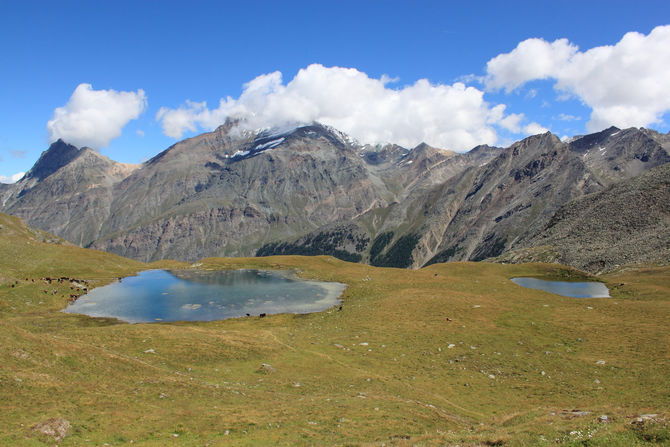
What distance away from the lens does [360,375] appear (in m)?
34.4

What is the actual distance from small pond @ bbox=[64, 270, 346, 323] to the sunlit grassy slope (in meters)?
6.52

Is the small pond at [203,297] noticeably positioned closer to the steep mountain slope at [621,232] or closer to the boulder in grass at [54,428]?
the boulder in grass at [54,428]

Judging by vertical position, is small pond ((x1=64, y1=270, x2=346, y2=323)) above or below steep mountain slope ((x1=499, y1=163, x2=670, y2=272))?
below

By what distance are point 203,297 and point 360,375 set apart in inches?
2177

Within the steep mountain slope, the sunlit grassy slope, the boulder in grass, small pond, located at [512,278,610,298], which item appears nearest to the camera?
the boulder in grass

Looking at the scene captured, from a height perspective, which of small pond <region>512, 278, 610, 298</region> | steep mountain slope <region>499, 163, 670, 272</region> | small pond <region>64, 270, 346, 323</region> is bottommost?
small pond <region>64, 270, 346, 323</region>

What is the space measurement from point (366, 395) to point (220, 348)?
58.2ft

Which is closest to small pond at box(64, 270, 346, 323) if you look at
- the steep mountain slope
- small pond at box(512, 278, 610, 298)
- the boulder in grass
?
the boulder in grass

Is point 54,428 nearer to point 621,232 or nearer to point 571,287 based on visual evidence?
point 571,287

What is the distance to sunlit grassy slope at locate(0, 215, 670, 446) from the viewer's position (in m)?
20.8

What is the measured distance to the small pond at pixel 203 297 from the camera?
214 ft

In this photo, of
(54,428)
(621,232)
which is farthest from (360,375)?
(621,232)

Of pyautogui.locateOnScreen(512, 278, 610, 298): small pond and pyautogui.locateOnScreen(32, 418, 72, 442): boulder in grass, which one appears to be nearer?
pyautogui.locateOnScreen(32, 418, 72, 442): boulder in grass

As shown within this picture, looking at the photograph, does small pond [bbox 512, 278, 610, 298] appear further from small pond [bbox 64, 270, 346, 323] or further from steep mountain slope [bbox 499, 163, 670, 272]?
steep mountain slope [bbox 499, 163, 670, 272]
